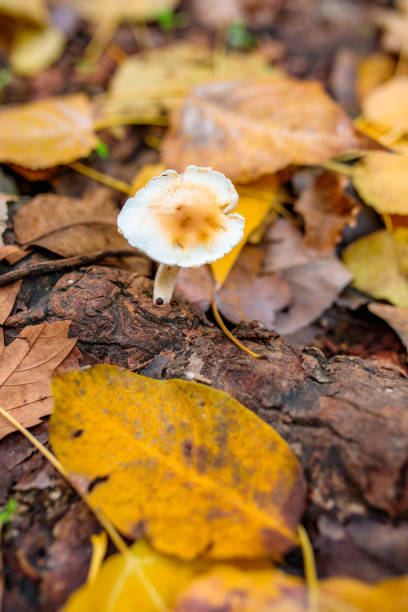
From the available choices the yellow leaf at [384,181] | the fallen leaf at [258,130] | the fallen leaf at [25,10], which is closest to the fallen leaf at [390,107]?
the yellow leaf at [384,181]

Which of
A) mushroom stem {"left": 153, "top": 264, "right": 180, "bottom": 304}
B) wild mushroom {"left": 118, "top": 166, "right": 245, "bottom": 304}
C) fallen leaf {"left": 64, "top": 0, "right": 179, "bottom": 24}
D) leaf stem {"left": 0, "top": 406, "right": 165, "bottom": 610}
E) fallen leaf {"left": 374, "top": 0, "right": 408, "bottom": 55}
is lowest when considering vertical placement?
leaf stem {"left": 0, "top": 406, "right": 165, "bottom": 610}

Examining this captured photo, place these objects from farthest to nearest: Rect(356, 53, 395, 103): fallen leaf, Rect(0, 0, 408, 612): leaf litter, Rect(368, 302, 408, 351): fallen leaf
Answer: Rect(356, 53, 395, 103): fallen leaf < Rect(368, 302, 408, 351): fallen leaf < Rect(0, 0, 408, 612): leaf litter

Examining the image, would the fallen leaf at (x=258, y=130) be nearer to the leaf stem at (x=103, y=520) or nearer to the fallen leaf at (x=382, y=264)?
the fallen leaf at (x=382, y=264)

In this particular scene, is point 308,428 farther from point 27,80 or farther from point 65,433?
point 27,80

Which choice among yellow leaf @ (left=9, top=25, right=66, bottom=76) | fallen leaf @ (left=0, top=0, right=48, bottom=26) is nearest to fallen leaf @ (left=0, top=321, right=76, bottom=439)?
yellow leaf @ (left=9, top=25, right=66, bottom=76)

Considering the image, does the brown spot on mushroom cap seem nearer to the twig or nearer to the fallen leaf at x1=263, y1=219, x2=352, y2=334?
the twig

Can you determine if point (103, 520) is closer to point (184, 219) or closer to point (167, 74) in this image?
point (184, 219)

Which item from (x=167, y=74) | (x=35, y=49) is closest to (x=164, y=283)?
(x=167, y=74)
